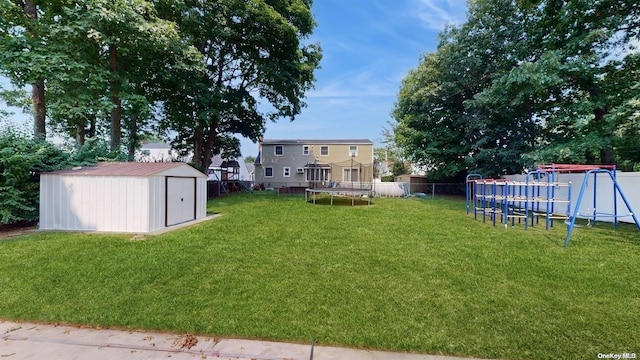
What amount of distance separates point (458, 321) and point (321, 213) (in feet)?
24.1

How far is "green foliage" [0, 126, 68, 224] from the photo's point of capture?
7805 mm

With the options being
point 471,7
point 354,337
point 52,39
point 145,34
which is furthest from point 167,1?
point 471,7

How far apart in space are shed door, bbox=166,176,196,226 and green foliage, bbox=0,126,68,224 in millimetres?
3374

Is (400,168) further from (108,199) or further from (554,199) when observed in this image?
(108,199)

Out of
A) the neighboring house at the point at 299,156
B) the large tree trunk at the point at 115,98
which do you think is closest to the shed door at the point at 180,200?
the large tree trunk at the point at 115,98

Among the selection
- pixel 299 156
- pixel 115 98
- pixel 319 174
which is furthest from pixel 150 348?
pixel 299 156

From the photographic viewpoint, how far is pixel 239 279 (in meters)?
4.80

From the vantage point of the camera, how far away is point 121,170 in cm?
821

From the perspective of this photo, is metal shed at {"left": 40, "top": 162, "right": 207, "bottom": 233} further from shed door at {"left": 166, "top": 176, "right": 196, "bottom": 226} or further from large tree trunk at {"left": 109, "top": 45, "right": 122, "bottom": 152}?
large tree trunk at {"left": 109, "top": 45, "right": 122, "bottom": 152}

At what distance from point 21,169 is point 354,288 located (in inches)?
371

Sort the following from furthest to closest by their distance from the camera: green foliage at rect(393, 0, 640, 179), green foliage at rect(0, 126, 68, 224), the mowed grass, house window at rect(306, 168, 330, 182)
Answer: house window at rect(306, 168, 330, 182), green foliage at rect(393, 0, 640, 179), green foliage at rect(0, 126, 68, 224), the mowed grass

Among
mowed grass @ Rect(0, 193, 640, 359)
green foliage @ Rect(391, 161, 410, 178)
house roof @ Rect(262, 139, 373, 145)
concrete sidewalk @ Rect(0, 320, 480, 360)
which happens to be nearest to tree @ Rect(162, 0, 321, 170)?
house roof @ Rect(262, 139, 373, 145)

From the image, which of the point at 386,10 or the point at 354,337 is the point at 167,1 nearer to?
the point at 386,10

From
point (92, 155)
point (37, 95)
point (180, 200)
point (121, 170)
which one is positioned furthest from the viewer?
point (37, 95)
